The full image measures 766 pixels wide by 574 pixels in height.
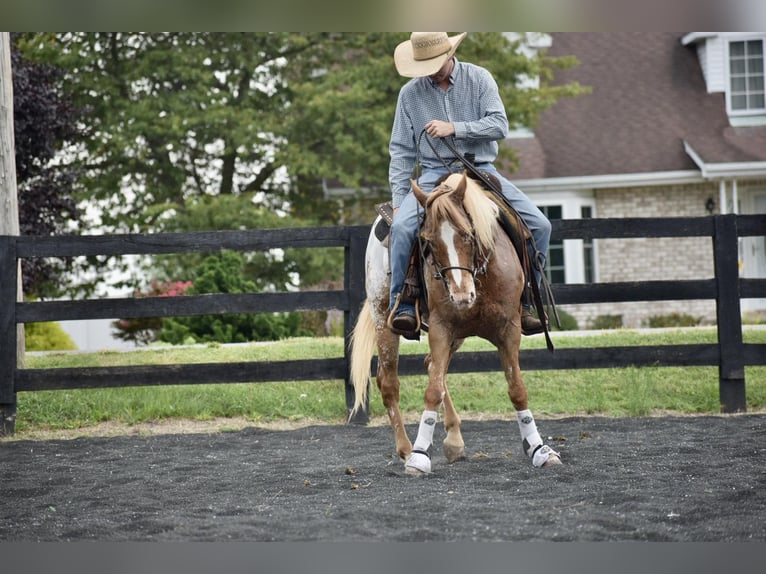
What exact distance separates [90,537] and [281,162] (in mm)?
13506

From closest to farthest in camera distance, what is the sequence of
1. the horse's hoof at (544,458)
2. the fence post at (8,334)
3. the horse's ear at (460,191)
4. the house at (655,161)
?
the horse's ear at (460,191), the horse's hoof at (544,458), the fence post at (8,334), the house at (655,161)

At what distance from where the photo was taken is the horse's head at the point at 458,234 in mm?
4922

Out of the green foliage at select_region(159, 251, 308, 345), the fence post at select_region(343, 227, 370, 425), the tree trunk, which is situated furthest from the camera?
the green foliage at select_region(159, 251, 308, 345)

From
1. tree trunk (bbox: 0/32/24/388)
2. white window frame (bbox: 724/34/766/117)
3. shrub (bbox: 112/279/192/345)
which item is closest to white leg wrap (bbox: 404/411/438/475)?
tree trunk (bbox: 0/32/24/388)

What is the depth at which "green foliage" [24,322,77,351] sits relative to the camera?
47.4 feet

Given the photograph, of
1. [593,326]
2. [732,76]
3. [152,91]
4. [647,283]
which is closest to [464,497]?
[647,283]

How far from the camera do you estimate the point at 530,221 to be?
5.72 m

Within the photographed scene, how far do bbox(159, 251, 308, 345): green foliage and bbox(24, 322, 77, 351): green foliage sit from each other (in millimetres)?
2374

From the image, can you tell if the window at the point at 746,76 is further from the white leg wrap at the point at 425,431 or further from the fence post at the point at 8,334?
the white leg wrap at the point at 425,431

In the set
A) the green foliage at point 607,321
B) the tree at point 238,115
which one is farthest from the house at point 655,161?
the tree at point 238,115

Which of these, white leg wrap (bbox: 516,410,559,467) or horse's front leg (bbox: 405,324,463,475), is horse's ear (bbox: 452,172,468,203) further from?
white leg wrap (bbox: 516,410,559,467)

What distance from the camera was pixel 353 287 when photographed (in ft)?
25.5

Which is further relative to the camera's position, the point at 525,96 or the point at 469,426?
the point at 525,96
